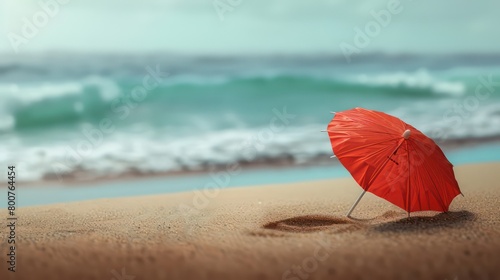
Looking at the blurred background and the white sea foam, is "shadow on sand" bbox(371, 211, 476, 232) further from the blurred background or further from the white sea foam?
the white sea foam

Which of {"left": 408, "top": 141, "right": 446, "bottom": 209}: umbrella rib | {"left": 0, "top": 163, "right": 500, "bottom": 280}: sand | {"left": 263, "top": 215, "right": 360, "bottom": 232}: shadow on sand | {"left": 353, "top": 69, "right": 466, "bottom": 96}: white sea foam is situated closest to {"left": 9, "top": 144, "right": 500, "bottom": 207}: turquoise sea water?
{"left": 0, "top": 163, "right": 500, "bottom": 280}: sand

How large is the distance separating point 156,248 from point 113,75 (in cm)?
540

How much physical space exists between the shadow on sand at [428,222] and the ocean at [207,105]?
7.54ft

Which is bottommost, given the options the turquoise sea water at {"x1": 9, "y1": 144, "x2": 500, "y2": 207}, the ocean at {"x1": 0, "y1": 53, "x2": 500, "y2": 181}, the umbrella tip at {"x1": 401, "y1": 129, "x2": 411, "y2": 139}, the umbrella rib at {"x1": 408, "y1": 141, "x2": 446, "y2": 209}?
the umbrella rib at {"x1": 408, "y1": 141, "x2": 446, "y2": 209}

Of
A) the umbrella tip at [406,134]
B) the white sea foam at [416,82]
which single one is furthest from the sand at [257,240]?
the white sea foam at [416,82]

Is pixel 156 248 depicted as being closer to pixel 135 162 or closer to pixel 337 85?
pixel 135 162

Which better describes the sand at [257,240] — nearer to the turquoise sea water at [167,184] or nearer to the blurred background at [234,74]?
the turquoise sea water at [167,184]

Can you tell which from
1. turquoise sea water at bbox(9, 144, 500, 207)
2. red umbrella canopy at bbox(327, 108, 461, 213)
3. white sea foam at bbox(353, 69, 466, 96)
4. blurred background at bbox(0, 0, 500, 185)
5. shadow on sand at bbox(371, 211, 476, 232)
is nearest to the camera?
shadow on sand at bbox(371, 211, 476, 232)

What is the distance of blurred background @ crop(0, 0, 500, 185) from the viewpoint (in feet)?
18.2

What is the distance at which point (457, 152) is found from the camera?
16.8ft

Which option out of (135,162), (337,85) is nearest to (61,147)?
(135,162)

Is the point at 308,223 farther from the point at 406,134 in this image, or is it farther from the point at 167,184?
the point at 167,184

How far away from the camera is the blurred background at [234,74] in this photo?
18.2 ft

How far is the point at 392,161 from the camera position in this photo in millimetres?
2438
